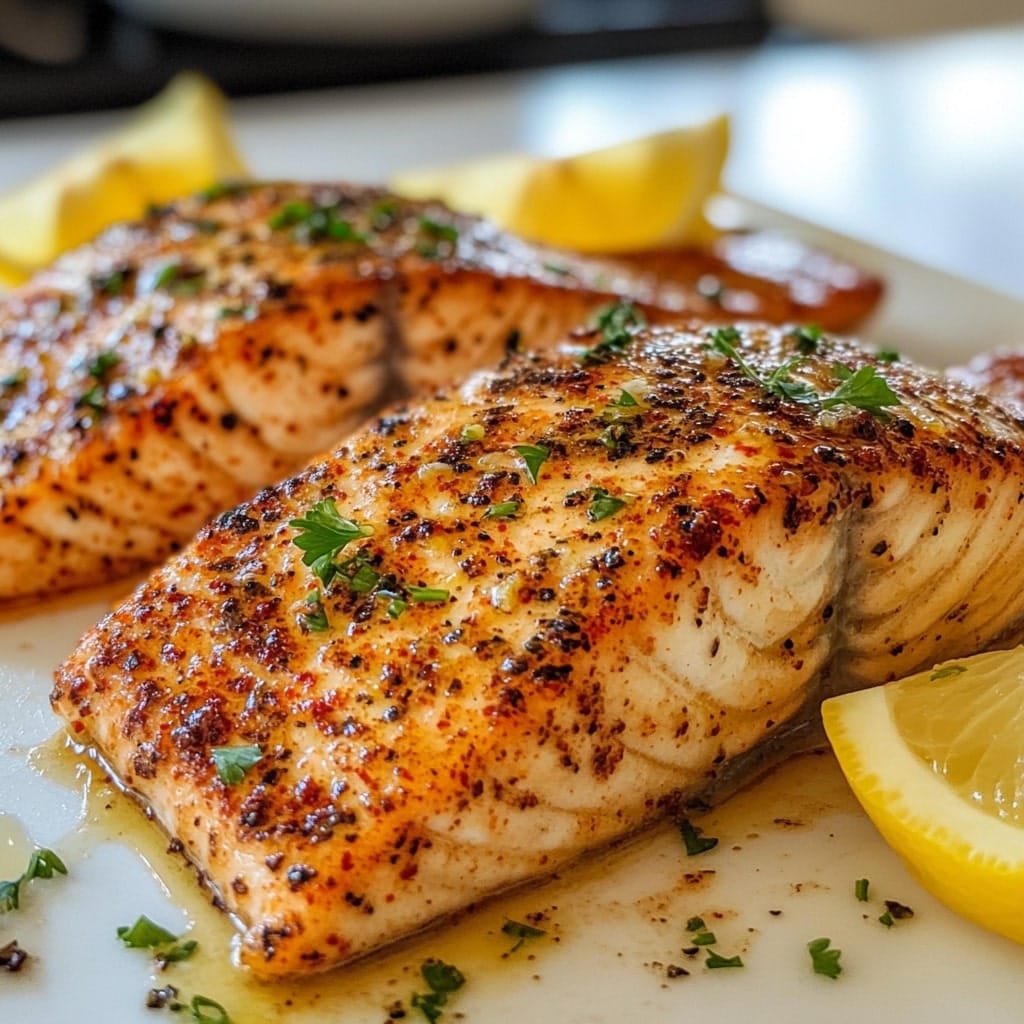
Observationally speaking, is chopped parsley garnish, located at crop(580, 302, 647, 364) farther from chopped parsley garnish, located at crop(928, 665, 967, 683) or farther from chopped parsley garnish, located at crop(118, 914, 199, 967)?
chopped parsley garnish, located at crop(118, 914, 199, 967)

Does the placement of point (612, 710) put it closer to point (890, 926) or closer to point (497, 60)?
point (890, 926)

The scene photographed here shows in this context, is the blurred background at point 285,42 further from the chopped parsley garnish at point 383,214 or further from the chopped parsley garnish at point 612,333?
the chopped parsley garnish at point 612,333

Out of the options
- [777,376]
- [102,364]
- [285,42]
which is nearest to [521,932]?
[777,376]

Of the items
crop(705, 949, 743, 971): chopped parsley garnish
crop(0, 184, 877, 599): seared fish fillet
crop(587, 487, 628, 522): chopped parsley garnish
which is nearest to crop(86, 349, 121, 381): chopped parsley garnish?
crop(0, 184, 877, 599): seared fish fillet

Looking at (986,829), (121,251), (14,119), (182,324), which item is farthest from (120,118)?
(986,829)

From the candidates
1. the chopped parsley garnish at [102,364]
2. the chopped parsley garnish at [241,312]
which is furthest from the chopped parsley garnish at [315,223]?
the chopped parsley garnish at [102,364]
